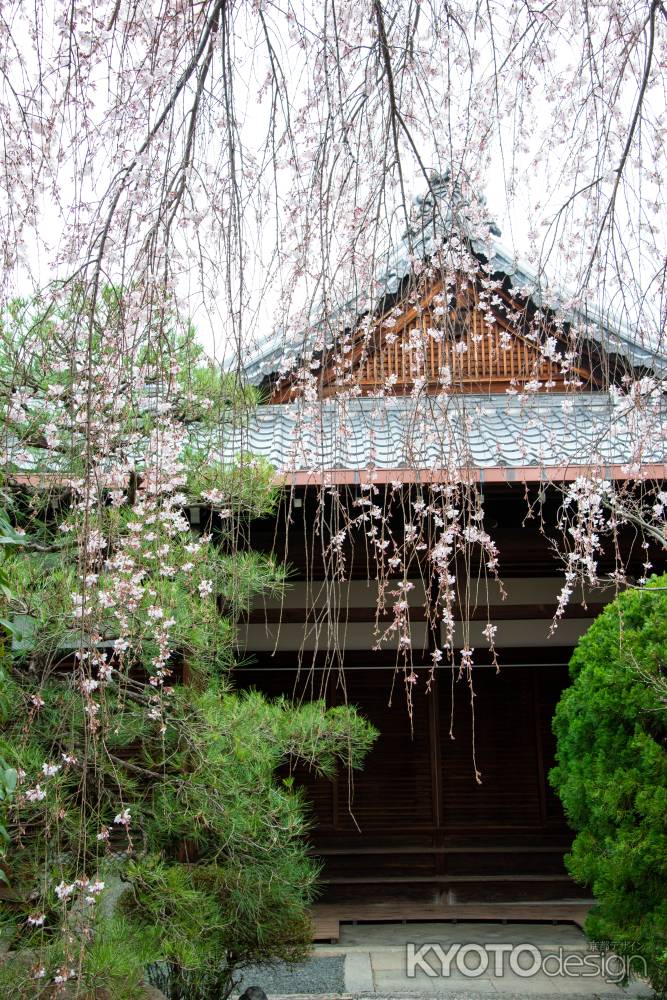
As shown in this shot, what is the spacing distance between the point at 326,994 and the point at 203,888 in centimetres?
163

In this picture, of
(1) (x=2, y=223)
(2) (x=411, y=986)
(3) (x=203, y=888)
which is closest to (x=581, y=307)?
(1) (x=2, y=223)

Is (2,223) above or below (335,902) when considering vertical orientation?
above

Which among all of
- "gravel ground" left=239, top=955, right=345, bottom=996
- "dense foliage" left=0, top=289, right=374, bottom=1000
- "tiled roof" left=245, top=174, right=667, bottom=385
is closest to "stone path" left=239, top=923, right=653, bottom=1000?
"gravel ground" left=239, top=955, right=345, bottom=996

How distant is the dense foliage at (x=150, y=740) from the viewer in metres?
2.93

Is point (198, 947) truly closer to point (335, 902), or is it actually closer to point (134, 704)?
point (134, 704)

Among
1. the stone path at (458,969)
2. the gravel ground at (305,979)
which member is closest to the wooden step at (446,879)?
the stone path at (458,969)

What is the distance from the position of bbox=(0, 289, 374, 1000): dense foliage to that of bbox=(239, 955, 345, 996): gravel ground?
3.52 feet

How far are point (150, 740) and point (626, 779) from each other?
2114 millimetres

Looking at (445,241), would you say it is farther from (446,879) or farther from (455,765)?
(446,879)

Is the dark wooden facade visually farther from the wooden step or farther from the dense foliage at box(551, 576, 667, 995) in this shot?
the dense foliage at box(551, 576, 667, 995)

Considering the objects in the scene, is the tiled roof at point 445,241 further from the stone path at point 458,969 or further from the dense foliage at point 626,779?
the stone path at point 458,969

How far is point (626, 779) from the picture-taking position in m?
4.03

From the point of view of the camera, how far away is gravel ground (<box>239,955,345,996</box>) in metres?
4.77

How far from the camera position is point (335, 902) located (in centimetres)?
605
